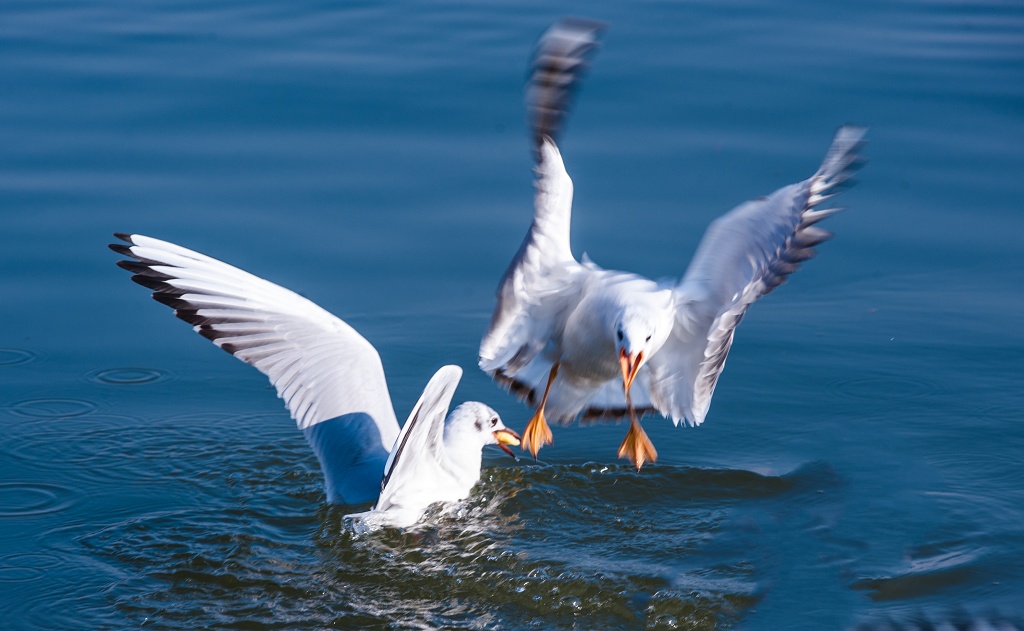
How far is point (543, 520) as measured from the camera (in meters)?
5.85

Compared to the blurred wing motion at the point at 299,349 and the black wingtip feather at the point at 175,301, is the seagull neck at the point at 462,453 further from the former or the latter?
the black wingtip feather at the point at 175,301

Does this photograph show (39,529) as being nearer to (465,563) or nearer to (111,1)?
(465,563)

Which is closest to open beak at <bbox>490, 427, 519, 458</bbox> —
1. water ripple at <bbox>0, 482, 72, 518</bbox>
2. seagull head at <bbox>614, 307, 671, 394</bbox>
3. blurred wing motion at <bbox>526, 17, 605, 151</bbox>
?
seagull head at <bbox>614, 307, 671, 394</bbox>

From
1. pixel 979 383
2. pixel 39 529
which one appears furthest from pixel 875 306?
pixel 39 529

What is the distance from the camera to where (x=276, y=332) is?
598 centimetres

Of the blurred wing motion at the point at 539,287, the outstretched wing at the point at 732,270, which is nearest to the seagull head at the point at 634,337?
the outstretched wing at the point at 732,270

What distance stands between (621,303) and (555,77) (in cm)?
106

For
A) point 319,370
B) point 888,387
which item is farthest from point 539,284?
point 888,387

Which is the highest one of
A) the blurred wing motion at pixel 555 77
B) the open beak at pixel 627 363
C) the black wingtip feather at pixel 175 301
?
the blurred wing motion at pixel 555 77

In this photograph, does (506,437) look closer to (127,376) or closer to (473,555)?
(473,555)

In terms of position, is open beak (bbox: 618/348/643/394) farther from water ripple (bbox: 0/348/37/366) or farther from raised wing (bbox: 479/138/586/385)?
water ripple (bbox: 0/348/37/366)

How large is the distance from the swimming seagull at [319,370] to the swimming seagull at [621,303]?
513 mm

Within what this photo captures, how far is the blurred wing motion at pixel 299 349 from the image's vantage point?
5.88m

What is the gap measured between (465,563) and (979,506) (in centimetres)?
224
